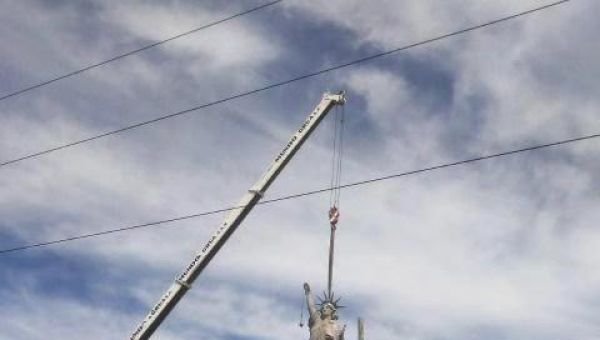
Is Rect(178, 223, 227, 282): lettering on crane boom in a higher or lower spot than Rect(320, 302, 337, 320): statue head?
higher

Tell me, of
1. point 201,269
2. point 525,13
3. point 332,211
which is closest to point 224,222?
point 201,269

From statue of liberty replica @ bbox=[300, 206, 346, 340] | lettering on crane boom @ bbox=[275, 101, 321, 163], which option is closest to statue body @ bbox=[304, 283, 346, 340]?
statue of liberty replica @ bbox=[300, 206, 346, 340]

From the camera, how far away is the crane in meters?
27.4

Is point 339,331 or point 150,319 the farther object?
point 150,319

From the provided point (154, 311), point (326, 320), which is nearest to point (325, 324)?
point (326, 320)

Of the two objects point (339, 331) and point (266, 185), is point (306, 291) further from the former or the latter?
point (266, 185)

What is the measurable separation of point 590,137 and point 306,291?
15.7 m

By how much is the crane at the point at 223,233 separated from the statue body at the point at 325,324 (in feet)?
20.6

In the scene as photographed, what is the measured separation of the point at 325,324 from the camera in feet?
77.1

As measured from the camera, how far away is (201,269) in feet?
91.7

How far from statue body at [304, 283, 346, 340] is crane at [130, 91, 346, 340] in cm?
627

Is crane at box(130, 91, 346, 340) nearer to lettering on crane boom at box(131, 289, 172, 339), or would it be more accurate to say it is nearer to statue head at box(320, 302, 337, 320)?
lettering on crane boom at box(131, 289, 172, 339)

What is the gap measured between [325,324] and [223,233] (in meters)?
7.27

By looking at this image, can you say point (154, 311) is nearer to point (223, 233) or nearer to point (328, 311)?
point (223, 233)
